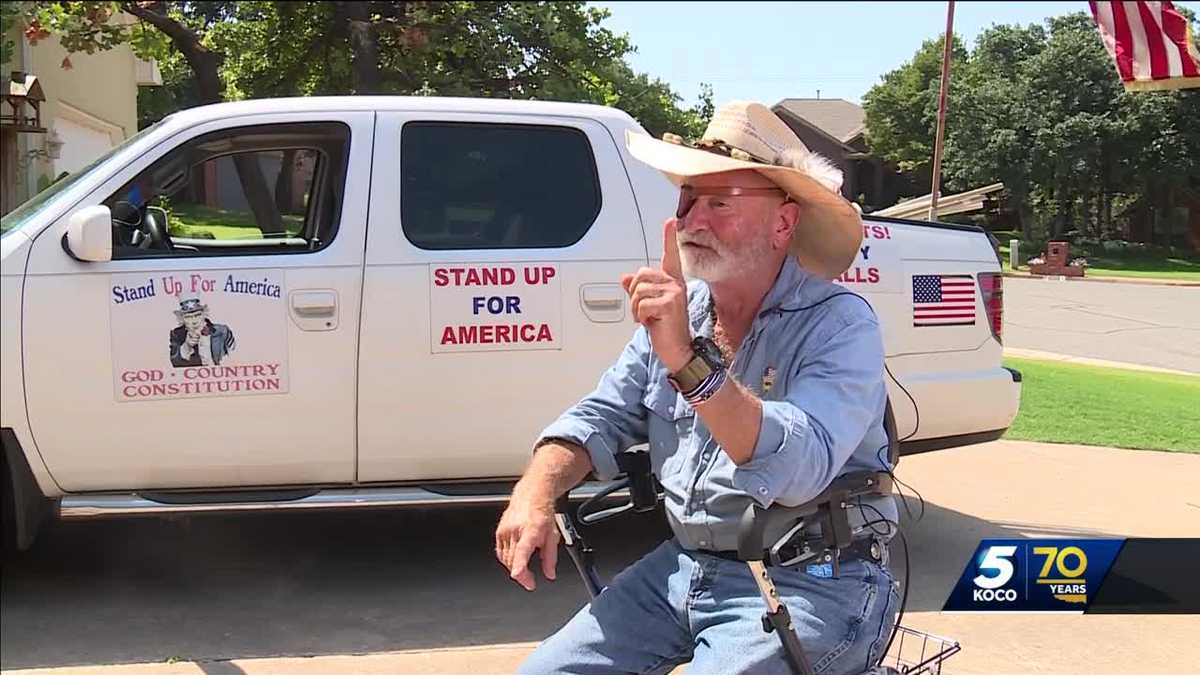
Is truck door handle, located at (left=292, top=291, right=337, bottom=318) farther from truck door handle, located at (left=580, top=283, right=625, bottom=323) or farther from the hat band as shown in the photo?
the hat band

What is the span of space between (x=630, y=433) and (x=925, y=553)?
9.65 ft

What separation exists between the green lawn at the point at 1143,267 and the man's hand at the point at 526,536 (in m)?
2.11

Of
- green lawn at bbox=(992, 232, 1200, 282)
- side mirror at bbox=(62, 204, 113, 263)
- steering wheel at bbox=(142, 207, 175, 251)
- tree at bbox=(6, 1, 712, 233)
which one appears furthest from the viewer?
tree at bbox=(6, 1, 712, 233)

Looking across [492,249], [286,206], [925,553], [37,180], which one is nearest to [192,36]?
[37,180]

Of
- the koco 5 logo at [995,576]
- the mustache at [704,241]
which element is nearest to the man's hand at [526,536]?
the mustache at [704,241]

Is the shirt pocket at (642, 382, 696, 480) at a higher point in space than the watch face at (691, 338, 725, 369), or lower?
lower

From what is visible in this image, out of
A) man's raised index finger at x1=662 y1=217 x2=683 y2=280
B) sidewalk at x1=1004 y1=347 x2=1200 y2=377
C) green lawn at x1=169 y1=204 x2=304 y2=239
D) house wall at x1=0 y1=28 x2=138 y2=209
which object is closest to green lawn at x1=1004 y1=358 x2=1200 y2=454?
sidewalk at x1=1004 y1=347 x2=1200 y2=377

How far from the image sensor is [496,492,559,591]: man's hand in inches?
87.4

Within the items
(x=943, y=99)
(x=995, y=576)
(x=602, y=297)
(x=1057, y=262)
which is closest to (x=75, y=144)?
(x=602, y=297)

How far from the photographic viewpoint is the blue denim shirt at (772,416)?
6.56ft

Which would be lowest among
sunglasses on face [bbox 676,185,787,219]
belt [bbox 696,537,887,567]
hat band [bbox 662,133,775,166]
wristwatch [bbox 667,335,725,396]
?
belt [bbox 696,537,887,567]

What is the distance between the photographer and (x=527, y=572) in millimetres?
2271

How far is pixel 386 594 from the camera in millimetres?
4293

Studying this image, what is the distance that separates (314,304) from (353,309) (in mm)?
133
